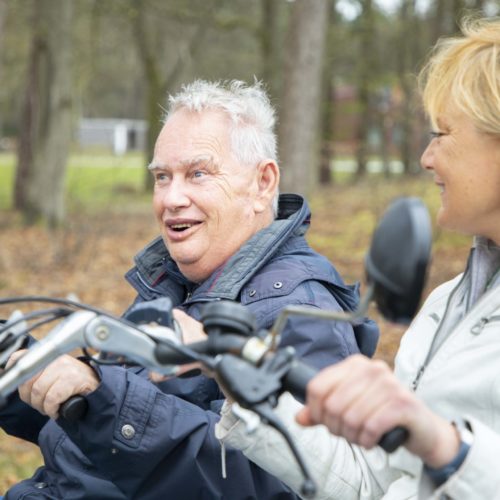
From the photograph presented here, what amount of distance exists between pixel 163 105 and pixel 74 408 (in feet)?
5.36

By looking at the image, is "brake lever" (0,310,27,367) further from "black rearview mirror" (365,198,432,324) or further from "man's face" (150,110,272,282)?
"man's face" (150,110,272,282)

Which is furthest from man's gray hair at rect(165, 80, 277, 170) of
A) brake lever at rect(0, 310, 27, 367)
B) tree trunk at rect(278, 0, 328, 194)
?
tree trunk at rect(278, 0, 328, 194)

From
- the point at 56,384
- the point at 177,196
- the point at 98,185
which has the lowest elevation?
the point at 98,185

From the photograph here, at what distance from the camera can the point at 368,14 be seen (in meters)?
22.2

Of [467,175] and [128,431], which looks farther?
[128,431]

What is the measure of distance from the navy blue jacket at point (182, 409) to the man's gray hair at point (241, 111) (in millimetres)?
264

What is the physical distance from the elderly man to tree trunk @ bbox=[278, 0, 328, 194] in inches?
341

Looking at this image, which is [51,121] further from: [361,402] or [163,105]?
[361,402]

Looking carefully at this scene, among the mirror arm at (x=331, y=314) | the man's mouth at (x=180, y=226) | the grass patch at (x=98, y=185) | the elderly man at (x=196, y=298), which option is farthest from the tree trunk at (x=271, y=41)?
the mirror arm at (x=331, y=314)

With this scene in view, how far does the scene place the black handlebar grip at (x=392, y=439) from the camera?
146 centimetres

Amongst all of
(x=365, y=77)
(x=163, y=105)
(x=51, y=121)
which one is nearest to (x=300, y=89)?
(x=51, y=121)

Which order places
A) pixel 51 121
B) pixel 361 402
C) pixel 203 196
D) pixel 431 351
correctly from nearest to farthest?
pixel 361 402
pixel 431 351
pixel 203 196
pixel 51 121

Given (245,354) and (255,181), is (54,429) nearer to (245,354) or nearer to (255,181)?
(255,181)

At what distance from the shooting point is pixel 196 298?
107 inches
